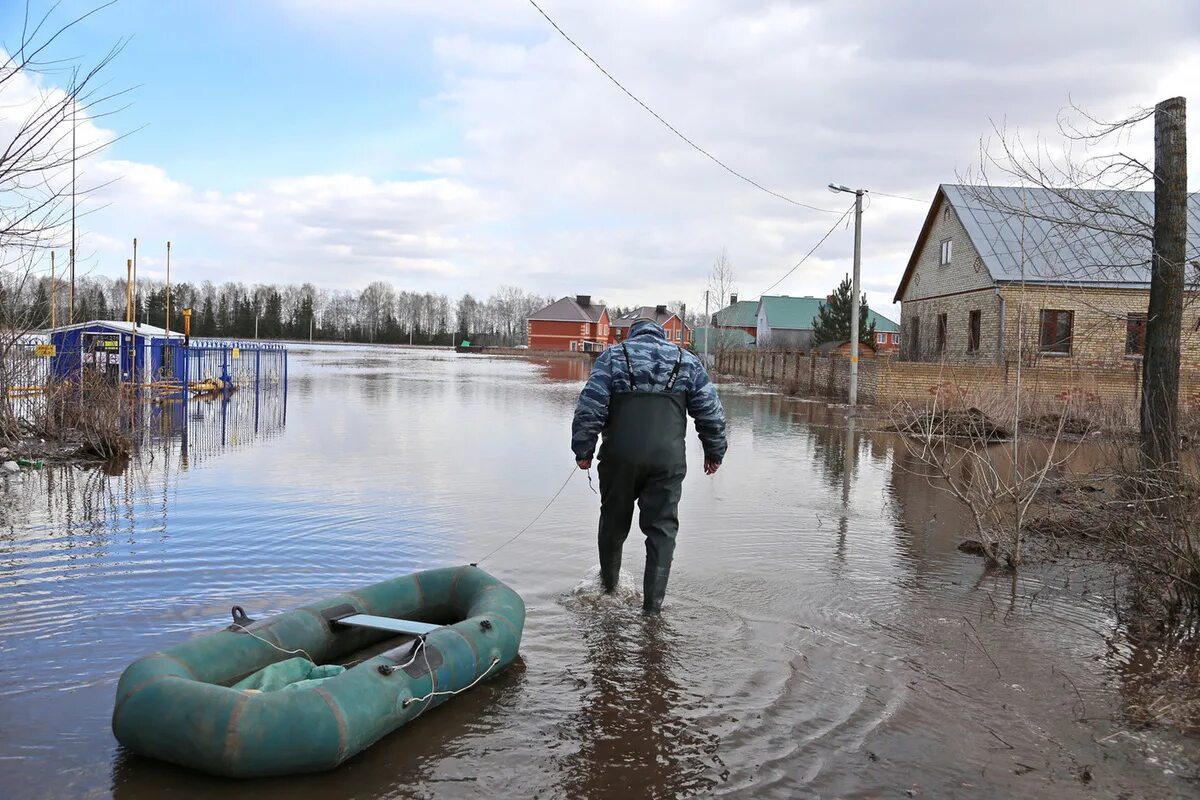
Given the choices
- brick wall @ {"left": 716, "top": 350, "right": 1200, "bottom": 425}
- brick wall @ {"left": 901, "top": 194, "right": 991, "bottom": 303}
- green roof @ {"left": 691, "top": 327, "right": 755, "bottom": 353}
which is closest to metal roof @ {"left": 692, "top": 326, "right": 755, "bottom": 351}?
green roof @ {"left": 691, "top": 327, "right": 755, "bottom": 353}

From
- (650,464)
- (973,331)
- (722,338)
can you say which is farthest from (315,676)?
(722,338)

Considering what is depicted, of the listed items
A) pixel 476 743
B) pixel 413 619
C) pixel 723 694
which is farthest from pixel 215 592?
pixel 723 694

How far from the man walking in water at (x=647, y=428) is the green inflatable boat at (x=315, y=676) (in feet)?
3.64

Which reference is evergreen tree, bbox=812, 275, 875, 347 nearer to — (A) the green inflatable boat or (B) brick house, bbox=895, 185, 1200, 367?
(B) brick house, bbox=895, 185, 1200, 367

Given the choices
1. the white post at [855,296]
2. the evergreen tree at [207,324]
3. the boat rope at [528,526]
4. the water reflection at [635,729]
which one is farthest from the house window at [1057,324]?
the evergreen tree at [207,324]

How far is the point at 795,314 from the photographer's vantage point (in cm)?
9156

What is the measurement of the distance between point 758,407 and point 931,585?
67.0ft

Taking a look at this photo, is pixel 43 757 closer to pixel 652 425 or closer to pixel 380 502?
pixel 652 425

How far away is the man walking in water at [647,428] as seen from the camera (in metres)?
5.95

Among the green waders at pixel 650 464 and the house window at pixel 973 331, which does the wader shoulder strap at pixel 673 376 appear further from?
the house window at pixel 973 331

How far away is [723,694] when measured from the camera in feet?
15.9

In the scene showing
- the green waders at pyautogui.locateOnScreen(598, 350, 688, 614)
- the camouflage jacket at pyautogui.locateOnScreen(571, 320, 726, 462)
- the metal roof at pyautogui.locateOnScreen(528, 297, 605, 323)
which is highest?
the metal roof at pyautogui.locateOnScreen(528, 297, 605, 323)

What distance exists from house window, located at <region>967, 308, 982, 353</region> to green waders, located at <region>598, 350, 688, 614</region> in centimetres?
2879

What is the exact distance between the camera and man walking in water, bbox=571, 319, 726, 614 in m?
5.95
